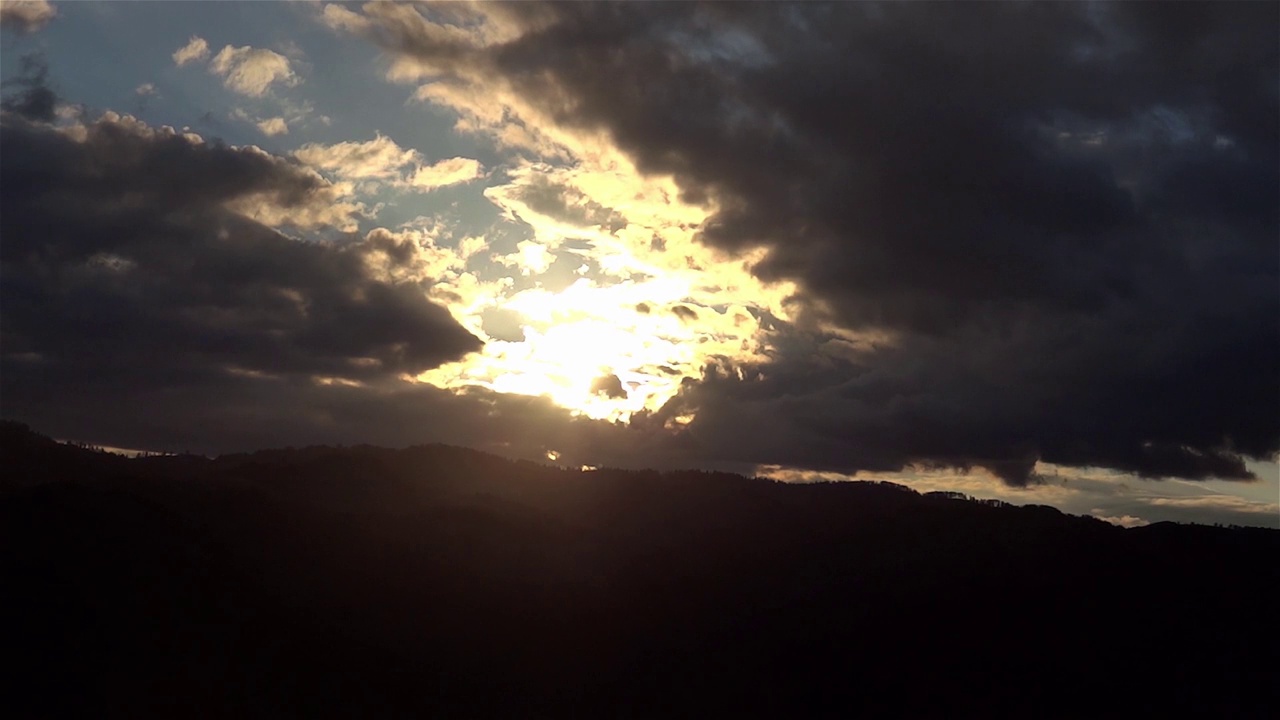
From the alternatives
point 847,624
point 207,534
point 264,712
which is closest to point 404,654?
point 264,712

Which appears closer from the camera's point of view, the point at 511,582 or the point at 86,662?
the point at 86,662

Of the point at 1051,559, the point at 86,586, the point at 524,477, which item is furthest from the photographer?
the point at 524,477

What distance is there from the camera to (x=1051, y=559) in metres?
52.1

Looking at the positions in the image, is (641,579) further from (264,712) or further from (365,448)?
(365,448)

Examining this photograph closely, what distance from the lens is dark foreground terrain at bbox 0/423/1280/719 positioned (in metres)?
39.6

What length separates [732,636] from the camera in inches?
1911

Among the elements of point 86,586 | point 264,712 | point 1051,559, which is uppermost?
point 1051,559

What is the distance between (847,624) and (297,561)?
26.0 metres

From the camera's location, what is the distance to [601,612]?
51688 mm

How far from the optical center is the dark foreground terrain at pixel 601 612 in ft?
130

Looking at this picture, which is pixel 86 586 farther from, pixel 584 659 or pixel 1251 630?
pixel 1251 630

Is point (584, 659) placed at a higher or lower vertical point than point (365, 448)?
lower

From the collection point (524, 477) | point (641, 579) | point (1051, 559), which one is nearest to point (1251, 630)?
point (1051, 559)

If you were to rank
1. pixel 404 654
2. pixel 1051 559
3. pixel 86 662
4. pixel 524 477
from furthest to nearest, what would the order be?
pixel 524 477, pixel 1051 559, pixel 404 654, pixel 86 662
